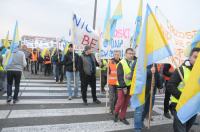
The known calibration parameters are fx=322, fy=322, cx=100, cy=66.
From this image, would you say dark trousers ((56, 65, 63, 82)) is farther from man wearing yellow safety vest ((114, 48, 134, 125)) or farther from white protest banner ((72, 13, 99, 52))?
man wearing yellow safety vest ((114, 48, 134, 125))

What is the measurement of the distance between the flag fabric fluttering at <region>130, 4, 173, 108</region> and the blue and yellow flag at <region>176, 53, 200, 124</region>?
1.76 metres

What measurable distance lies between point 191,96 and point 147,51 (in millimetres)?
2053

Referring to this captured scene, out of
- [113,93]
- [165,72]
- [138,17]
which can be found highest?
[138,17]

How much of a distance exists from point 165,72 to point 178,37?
163cm

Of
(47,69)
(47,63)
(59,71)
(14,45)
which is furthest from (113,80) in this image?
(47,69)

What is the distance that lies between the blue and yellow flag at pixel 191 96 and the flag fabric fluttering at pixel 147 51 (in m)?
1.76

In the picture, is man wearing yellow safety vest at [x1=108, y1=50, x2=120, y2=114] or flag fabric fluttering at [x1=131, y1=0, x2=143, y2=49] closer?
man wearing yellow safety vest at [x1=108, y1=50, x2=120, y2=114]

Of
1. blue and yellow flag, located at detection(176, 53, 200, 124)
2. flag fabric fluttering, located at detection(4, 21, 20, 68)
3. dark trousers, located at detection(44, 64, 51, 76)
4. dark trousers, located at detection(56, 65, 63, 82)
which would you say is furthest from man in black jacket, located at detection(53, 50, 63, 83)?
blue and yellow flag, located at detection(176, 53, 200, 124)

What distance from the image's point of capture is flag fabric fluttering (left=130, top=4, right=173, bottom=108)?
19.2 feet

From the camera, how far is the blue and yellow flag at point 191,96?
3.96 m

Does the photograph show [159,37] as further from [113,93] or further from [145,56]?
[113,93]

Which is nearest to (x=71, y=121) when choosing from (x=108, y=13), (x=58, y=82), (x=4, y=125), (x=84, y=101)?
(x=4, y=125)

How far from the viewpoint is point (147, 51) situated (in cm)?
594

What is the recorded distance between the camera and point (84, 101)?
9898mm
